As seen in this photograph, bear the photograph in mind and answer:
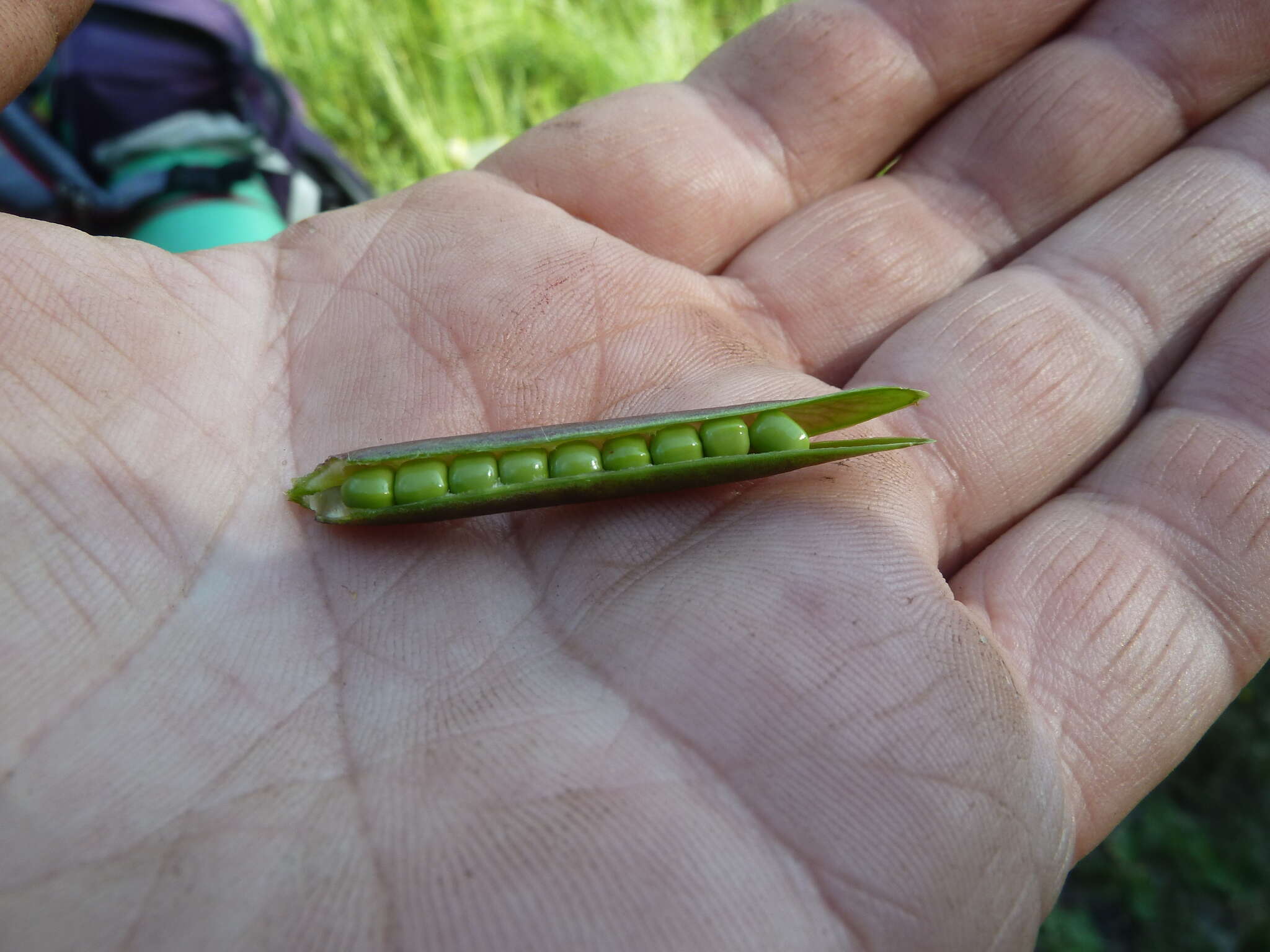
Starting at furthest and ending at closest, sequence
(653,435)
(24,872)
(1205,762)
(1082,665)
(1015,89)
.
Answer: (1205,762) → (1015,89) → (653,435) → (1082,665) → (24,872)

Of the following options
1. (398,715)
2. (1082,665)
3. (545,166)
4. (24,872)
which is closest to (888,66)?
(545,166)

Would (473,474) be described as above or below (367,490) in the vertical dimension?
below

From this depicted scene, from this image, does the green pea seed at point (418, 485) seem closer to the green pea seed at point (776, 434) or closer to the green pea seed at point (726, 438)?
the green pea seed at point (726, 438)

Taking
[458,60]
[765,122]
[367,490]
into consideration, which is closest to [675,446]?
[367,490]

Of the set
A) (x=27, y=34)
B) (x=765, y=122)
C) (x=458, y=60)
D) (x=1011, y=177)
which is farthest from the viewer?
(x=458, y=60)

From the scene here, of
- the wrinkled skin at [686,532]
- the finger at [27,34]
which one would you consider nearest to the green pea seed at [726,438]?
the wrinkled skin at [686,532]

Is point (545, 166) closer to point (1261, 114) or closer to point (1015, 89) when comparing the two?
point (1015, 89)

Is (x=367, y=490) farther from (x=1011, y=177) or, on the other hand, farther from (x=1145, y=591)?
(x=1011, y=177)

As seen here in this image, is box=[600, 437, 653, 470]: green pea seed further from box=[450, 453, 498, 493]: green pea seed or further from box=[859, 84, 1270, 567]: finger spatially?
box=[859, 84, 1270, 567]: finger
